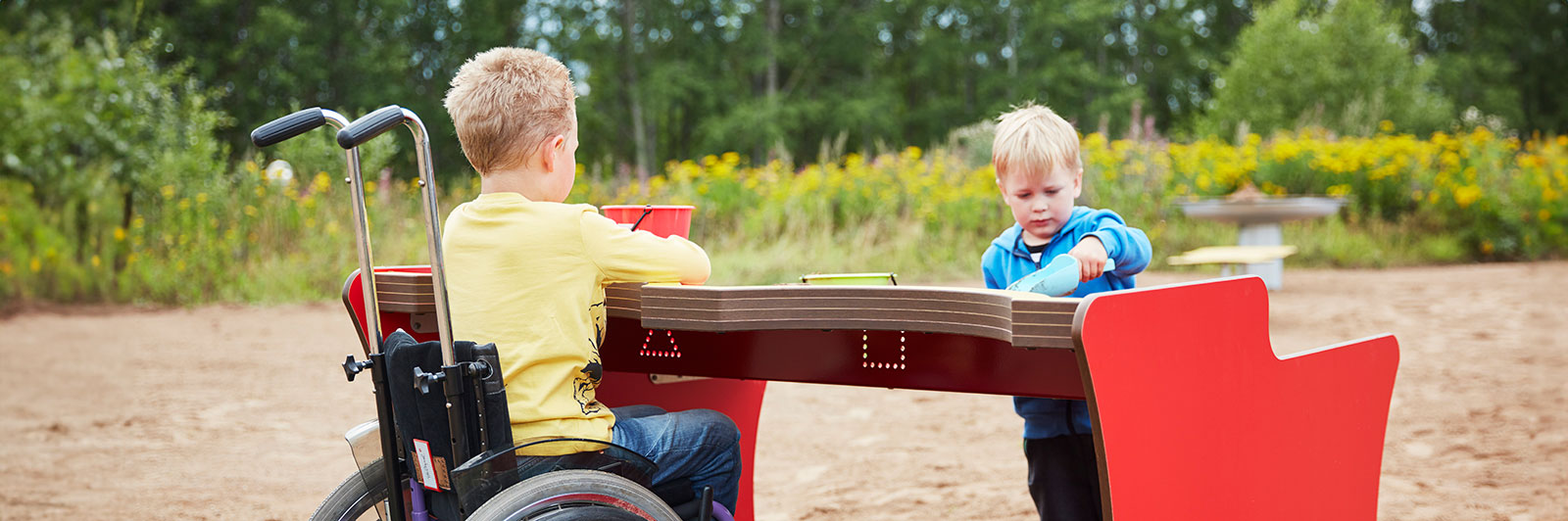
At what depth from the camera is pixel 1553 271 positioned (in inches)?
407

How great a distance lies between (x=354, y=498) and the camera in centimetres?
189

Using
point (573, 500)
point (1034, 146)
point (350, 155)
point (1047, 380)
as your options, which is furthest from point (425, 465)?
point (1034, 146)

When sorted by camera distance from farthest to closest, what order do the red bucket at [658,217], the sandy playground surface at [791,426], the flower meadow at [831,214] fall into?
the flower meadow at [831,214] < the sandy playground surface at [791,426] < the red bucket at [658,217]

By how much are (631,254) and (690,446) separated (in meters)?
0.34

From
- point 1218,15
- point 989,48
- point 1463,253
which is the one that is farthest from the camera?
point 1218,15

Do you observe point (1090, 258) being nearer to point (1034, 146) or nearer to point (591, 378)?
point (1034, 146)

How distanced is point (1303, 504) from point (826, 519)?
5.97ft

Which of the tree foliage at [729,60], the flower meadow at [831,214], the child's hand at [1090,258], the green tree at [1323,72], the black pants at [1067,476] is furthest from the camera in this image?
the green tree at [1323,72]

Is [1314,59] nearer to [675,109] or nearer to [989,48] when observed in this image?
[989,48]

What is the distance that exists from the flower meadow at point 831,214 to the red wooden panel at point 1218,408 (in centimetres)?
735

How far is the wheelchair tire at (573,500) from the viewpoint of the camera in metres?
1.55

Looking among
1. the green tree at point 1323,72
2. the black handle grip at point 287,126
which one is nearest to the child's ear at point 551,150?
the black handle grip at point 287,126

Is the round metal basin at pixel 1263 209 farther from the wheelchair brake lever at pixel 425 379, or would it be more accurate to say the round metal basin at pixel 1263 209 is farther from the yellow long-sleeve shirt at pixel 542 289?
the wheelchair brake lever at pixel 425 379

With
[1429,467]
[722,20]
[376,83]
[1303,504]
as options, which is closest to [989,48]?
[722,20]
